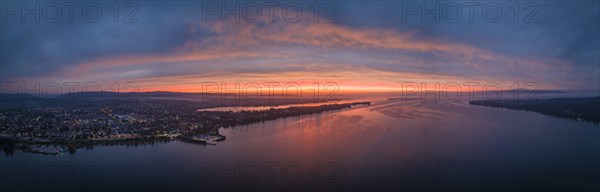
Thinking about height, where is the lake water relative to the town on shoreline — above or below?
below

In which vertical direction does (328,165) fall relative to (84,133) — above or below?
below

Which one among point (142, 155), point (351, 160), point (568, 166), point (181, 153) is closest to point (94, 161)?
point (142, 155)

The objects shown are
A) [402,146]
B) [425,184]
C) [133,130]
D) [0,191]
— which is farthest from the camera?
[133,130]

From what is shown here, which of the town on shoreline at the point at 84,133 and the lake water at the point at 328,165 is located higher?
the town on shoreline at the point at 84,133

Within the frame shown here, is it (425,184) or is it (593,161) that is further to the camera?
(593,161)

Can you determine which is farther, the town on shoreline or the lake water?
the town on shoreline

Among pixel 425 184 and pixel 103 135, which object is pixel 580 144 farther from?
Result: pixel 103 135

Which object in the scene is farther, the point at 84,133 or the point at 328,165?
the point at 84,133

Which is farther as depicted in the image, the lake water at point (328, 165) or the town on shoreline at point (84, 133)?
the town on shoreline at point (84, 133)
